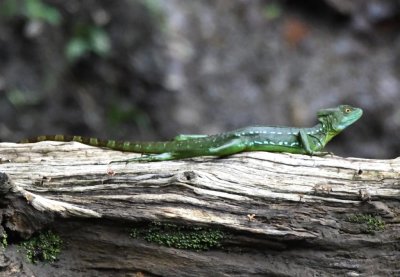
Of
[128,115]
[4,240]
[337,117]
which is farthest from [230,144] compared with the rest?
[128,115]

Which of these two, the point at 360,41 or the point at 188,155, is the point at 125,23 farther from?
the point at 188,155

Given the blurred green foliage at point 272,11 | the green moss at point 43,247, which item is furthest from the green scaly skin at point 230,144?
the blurred green foliage at point 272,11

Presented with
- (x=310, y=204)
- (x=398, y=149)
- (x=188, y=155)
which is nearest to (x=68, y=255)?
(x=188, y=155)

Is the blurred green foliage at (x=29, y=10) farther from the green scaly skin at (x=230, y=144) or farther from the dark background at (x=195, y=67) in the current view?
the green scaly skin at (x=230, y=144)

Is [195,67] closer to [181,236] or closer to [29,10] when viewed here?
[29,10]

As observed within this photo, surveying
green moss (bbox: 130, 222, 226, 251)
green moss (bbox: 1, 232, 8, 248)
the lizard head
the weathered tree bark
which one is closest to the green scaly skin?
the lizard head
